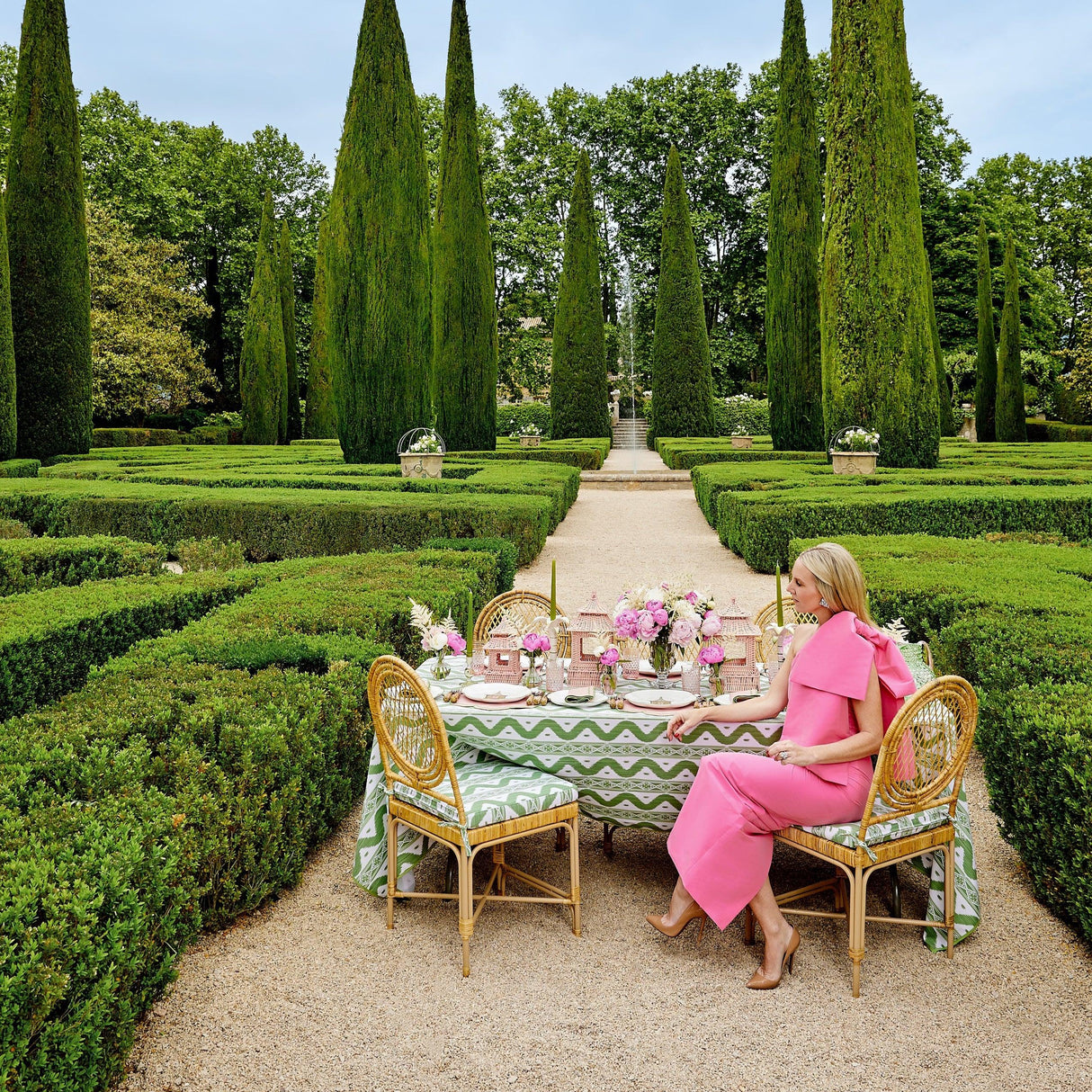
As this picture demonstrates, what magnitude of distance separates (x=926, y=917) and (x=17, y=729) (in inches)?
120

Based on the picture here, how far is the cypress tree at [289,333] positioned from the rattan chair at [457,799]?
23.7 metres

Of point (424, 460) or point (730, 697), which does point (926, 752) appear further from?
point (424, 460)

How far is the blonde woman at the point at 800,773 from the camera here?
252 cm

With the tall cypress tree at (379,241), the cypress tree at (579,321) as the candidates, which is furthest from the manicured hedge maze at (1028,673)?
the cypress tree at (579,321)

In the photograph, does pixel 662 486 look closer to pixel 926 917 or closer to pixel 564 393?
pixel 564 393

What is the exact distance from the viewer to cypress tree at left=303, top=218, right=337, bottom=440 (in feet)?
84.3

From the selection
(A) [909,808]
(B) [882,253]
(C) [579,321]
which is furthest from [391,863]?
(C) [579,321]

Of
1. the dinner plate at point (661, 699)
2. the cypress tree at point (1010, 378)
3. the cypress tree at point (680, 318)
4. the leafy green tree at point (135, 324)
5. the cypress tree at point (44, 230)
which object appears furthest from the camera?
the cypress tree at point (1010, 378)

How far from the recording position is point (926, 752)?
2688 millimetres

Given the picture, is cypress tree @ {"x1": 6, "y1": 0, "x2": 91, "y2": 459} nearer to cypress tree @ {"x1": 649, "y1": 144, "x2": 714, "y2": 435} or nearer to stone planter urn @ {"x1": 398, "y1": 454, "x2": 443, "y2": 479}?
stone planter urn @ {"x1": 398, "y1": 454, "x2": 443, "y2": 479}

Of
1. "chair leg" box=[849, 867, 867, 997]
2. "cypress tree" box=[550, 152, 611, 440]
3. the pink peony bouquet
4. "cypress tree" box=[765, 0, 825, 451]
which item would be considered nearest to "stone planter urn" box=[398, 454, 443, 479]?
"cypress tree" box=[765, 0, 825, 451]

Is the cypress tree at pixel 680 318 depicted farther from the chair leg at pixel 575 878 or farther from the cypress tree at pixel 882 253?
the chair leg at pixel 575 878

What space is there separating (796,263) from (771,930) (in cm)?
1730

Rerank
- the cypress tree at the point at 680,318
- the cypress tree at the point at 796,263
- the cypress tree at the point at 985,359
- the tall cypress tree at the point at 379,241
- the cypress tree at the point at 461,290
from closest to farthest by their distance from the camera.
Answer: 1. the tall cypress tree at the point at 379,241
2. the cypress tree at the point at 461,290
3. the cypress tree at the point at 796,263
4. the cypress tree at the point at 680,318
5. the cypress tree at the point at 985,359
